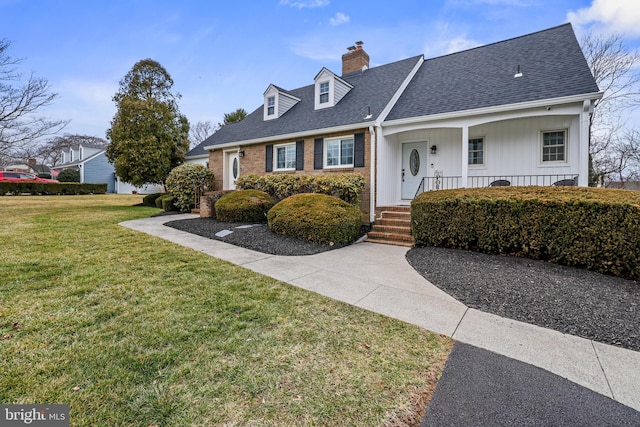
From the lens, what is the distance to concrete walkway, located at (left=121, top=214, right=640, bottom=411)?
2566 mm

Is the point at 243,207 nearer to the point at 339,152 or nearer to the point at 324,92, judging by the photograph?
the point at 339,152

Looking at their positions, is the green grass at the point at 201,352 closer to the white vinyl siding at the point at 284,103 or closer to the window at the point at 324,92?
the window at the point at 324,92

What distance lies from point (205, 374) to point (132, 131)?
607 inches

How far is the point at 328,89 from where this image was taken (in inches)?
496

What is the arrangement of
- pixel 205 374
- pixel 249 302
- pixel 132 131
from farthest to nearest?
pixel 132 131 → pixel 249 302 → pixel 205 374

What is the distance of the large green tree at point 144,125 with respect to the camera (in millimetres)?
14195

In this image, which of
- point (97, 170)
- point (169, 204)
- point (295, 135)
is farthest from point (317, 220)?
point (97, 170)

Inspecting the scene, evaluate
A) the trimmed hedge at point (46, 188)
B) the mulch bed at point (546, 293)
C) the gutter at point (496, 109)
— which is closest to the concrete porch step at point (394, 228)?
the mulch bed at point (546, 293)

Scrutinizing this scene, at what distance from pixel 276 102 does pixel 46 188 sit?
21.8 metres

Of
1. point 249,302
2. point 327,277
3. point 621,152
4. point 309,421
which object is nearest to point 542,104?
point 327,277

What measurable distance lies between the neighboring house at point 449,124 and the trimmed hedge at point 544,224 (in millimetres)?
2137

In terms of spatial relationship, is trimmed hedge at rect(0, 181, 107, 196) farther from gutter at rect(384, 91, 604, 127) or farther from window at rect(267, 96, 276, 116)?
gutter at rect(384, 91, 604, 127)

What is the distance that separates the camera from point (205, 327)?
120 inches

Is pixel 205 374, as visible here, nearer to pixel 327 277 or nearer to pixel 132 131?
pixel 327 277
